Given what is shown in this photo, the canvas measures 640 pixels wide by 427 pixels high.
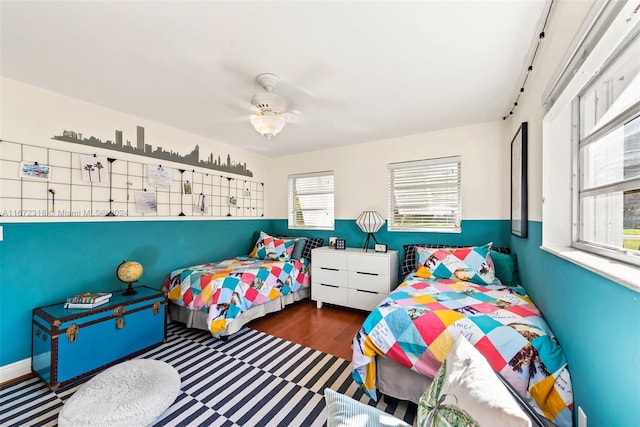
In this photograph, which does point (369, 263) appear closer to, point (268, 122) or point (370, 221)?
point (370, 221)

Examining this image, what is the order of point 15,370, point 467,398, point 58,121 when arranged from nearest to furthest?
1. point 467,398
2. point 15,370
3. point 58,121

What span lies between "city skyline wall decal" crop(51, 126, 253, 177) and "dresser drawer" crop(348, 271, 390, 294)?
2.34 metres

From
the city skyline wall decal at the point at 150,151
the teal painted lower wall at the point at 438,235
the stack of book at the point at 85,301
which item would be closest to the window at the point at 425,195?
the teal painted lower wall at the point at 438,235

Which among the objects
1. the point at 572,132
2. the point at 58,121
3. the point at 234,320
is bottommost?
the point at 234,320

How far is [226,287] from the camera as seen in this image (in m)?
2.49

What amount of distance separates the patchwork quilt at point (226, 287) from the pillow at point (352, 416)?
180cm

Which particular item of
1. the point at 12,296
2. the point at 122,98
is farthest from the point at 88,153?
the point at 12,296

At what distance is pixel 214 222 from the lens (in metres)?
3.48

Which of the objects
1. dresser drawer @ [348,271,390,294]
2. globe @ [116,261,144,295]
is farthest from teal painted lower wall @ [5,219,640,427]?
dresser drawer @ [348,271,390,294]

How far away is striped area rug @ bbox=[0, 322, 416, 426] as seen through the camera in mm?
1538

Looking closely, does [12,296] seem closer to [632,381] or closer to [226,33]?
[226,33]

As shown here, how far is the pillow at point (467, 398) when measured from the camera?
1.86 feet

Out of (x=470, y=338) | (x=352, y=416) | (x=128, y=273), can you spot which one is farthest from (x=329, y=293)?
(x=352, y=416)

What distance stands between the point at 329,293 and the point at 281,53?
109 inches
